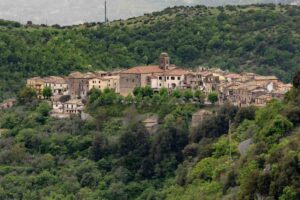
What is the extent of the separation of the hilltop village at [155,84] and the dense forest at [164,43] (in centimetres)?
690

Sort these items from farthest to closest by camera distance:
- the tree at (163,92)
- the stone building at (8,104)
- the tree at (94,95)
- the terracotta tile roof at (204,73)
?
1. the stone building at (8,104)
2. the terracotta tile roof at (204,73)
3. the tree at (94,95)
4. the tree at (163,92)

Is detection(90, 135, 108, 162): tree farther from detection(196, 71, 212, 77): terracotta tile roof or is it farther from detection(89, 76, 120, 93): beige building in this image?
detection(196, 71, 212, 77): terracotta tile roof

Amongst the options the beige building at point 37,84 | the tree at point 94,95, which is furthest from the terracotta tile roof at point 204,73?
the beige building at point 37,84

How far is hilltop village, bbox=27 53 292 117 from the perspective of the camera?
4978cm

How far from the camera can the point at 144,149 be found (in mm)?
44094

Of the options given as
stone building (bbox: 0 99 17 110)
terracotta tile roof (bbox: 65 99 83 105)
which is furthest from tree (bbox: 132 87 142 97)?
stone building (bbox: 0 99 17 110)

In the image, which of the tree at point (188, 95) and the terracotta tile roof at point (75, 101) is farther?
the terracotta tile roof at point (75, 101)

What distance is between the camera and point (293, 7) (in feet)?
267

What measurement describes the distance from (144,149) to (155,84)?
9.81m

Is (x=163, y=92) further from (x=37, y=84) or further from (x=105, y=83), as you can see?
(x=37, y=84)

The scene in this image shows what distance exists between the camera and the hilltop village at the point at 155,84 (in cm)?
4978

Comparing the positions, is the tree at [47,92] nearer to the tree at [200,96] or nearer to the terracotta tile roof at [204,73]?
the terracotta tile roof at [204,73]

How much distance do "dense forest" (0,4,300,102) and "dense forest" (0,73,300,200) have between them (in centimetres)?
1105

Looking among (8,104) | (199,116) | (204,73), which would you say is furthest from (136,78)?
(199,116)
